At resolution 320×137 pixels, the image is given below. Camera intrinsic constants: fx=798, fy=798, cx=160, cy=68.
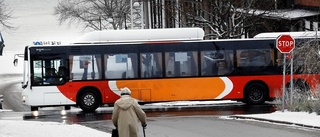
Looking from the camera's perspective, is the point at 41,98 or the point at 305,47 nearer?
the point at 305,47

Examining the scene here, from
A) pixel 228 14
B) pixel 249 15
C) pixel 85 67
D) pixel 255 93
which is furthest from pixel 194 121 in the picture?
pixel 249 15

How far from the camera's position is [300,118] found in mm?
23547

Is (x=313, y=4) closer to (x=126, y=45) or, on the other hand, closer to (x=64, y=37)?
(x=126, y=45)

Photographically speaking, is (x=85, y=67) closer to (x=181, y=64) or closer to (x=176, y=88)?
(x=176, y=88)

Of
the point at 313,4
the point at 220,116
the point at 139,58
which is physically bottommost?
the point at 220,116

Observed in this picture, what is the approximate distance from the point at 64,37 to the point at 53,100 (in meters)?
75.9

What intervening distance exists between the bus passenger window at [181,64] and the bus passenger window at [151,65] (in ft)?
1.04

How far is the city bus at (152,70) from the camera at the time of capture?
30750mm

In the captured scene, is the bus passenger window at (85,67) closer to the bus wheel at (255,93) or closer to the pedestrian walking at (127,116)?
the bus wheel at (255,93)

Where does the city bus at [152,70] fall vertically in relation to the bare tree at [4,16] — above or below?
below

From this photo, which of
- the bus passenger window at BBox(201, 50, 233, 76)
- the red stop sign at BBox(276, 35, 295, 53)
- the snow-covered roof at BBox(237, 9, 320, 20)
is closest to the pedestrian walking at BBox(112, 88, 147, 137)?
the red stop sign at BBox(276, 35, 295, 53)

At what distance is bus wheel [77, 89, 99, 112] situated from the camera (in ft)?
101

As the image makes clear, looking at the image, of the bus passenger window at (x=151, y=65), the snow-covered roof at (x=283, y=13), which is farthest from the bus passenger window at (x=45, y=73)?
the snow-covered roof at (x=283, y=13)

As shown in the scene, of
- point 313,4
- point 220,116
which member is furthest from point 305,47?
point 313,4
